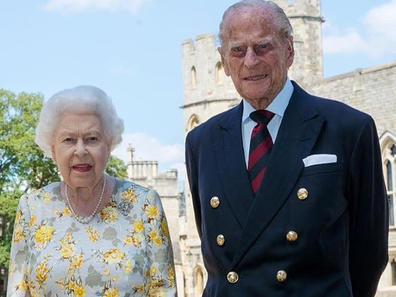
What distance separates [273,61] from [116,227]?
131 cm

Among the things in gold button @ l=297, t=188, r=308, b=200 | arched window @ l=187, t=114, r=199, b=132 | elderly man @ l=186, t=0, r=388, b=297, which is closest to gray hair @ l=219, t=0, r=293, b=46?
elderly man @ l=186, t=0, r=388, b=297

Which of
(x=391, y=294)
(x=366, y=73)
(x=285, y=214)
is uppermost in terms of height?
(x=366, y=73)

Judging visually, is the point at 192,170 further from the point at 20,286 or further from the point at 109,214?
the point at 20,286

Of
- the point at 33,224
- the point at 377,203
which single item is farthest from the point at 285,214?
the point at 33,224

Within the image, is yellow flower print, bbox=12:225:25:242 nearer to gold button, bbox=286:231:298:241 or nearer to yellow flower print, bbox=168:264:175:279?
yellow flower print, bbox=168:264:175:279

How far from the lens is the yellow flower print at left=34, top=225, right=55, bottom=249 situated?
5.14 meters

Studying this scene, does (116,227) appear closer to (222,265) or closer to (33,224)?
(33,224)

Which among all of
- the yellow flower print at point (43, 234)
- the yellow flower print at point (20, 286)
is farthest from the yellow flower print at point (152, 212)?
the yellow flower print at point (20, 286)

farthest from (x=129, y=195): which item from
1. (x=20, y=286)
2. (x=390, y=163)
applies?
(x=390, y=163)

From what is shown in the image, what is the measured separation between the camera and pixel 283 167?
171 inches

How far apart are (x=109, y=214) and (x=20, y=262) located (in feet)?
1.66

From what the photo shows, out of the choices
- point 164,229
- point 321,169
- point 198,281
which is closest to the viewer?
point 321,169

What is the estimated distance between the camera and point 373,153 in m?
4.48

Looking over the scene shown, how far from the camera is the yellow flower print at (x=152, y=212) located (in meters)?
5.21
